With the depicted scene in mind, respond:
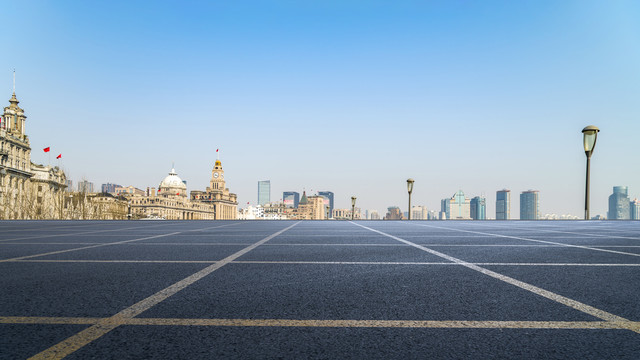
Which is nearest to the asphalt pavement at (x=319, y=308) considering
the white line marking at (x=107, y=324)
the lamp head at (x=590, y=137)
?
the white line marking at (x=107, y=324)

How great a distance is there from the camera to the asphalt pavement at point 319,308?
2289 millimetres

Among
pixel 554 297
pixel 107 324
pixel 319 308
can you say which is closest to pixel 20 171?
pixel 107 324

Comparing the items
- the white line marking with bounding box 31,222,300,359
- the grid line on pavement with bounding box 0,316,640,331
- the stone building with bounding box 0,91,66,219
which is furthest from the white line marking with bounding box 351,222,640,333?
the stone building with bounding box 0,91,66,219

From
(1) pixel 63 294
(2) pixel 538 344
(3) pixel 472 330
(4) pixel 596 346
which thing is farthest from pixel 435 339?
(1) pixel 63 294

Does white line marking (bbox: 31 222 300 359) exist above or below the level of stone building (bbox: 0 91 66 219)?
below

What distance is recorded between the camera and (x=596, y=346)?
233cm

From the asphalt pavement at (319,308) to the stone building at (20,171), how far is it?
10226 centimetres

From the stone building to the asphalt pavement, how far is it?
102 metres

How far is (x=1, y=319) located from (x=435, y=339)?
2959 mm

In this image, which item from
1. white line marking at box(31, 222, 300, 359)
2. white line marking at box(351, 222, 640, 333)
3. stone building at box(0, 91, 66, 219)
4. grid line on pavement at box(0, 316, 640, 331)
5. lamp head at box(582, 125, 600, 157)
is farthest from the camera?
stone building at box(0, 91, 66, 219)

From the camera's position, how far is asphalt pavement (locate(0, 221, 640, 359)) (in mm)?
2289

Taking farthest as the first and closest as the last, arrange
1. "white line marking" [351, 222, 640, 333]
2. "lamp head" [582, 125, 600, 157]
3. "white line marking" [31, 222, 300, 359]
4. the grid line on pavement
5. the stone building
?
the stone building → "lamp head" [582, 125, 600, 157] → "white line marking" [351, 222, 640, 333] → the grid line on pavement → "white line marking" [31, 222, 300, 359]

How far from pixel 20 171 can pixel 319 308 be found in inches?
4785

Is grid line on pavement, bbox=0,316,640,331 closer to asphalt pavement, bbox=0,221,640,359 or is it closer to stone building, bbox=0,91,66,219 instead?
asphalt pavement, bbox=0,221,640,359
